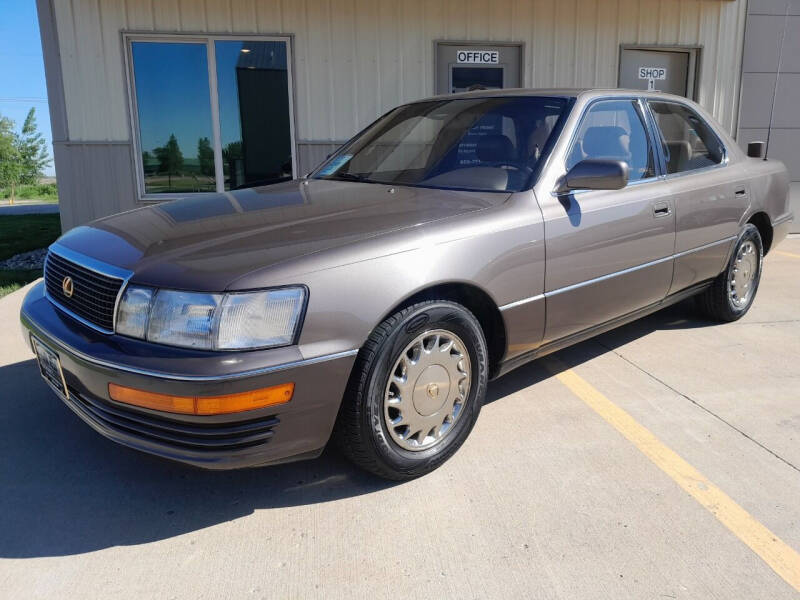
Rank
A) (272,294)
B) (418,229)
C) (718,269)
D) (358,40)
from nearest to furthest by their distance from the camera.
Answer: (272,294), (418,229), (718,269), (358,40)

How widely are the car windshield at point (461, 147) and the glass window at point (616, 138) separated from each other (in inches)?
7.2

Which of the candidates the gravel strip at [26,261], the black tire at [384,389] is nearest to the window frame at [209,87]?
the gravel strip at [26,261]

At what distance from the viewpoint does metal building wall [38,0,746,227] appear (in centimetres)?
757

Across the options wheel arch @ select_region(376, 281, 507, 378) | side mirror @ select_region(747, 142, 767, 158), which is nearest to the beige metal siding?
side mirror @ select_region(747, 142, 767, 158)

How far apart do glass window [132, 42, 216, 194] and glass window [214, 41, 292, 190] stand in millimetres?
214

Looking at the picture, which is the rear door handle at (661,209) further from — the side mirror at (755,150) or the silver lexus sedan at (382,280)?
the side mirror at (755,150)

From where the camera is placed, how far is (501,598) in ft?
7.18

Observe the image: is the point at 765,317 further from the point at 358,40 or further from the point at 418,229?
the point at 358,40

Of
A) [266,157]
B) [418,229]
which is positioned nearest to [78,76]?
[266,157]

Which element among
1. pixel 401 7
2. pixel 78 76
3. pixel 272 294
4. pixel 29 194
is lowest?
pixel 29 194

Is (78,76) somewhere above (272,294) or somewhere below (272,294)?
above

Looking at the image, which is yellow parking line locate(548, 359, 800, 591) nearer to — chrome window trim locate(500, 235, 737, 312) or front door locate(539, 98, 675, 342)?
front door locate(539, 98, 675, 342)

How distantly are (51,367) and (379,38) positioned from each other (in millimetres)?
6433

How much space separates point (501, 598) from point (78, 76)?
7509mm
